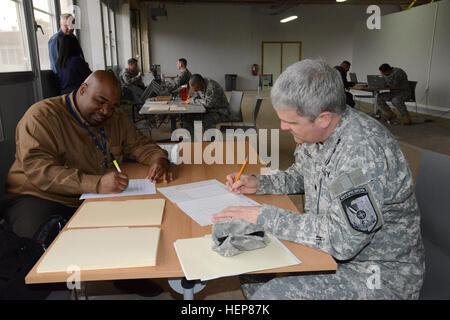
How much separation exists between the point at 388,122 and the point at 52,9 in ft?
23.0

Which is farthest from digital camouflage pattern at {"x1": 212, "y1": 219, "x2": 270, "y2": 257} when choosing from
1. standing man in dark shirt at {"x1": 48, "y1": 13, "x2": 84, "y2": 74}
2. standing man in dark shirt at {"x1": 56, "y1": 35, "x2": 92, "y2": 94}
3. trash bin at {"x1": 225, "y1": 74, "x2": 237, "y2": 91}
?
trash bin at {"x1": 225, "y1": 74, "x2": 237, "y2": 91}

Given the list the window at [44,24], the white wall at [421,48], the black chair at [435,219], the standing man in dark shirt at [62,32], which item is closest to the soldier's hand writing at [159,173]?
the black chair at [435,219]

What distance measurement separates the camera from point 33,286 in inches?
45.9

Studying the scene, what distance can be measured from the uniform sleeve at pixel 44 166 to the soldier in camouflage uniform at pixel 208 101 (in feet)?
11.2

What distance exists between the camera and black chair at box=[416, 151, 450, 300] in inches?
51.1

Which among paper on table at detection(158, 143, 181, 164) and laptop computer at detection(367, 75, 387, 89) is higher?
laptop computer at detection(367, 75, 387, 89)

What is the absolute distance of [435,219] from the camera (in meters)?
1.45

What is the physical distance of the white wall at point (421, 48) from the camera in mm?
8859

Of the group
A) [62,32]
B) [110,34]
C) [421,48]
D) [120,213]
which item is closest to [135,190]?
[120,213]

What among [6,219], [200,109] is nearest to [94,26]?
[200,109]

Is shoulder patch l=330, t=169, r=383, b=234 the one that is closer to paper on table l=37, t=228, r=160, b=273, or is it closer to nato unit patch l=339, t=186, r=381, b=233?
nato unit patch l=339, t=186, r=381, b=233

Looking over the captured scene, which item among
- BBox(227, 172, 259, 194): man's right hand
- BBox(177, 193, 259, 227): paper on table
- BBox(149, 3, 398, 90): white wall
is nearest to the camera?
BBox(177, 193, 259, 227): paper on table

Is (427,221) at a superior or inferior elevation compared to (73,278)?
inferior
